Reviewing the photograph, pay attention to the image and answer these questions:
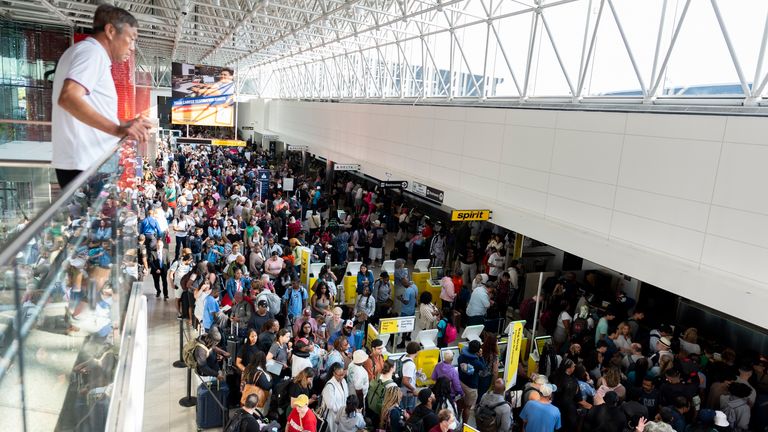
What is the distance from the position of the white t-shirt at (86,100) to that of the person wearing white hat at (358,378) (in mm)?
4727

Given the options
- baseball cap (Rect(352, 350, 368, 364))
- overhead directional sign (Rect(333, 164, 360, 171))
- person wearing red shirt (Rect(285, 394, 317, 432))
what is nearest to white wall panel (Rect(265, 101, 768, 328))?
overhead directional sign (Rect(333, 164, 360, 171))

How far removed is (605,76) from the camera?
37.6ft

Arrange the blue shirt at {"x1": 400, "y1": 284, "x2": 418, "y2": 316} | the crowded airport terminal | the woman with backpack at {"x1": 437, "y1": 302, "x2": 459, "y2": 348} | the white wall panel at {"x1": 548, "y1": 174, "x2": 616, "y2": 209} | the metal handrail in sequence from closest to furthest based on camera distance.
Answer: the metal handrail < the crowded airport terminal < the woman with backpack at {"x1": 437, "y1": 302, "x2": 459, "y2": 348} < the white wall panel at {"x1": 548, "y1": 174, "x2": 616, "y2": 209} < the blue shirt at {"x1": 400, "y1": 284, "x2": 418, "y2": 316}

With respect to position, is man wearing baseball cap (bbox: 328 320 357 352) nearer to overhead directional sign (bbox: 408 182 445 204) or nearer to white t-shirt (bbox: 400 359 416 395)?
white t-shirt (bbox: 400 359 416 395)

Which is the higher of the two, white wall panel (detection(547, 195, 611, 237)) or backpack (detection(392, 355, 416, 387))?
white wall panel (detection(547, 195, 611, 237))

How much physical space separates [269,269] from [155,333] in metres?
2.60

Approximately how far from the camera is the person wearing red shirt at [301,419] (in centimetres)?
578

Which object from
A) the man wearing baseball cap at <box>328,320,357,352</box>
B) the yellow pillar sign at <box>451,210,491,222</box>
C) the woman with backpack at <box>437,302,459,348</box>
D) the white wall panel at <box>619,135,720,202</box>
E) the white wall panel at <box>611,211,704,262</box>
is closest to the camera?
the man wearing baseball cap at <box>328,320,357,352</box>

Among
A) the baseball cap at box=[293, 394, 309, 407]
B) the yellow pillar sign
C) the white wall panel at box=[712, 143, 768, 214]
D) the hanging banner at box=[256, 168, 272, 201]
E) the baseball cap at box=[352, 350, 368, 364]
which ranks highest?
the white wall panel at box=[712, 143, 768, 214]

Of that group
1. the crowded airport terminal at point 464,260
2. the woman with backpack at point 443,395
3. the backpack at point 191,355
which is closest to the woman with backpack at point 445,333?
the crowded airport terminal at point 464,260

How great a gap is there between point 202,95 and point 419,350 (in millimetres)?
15126

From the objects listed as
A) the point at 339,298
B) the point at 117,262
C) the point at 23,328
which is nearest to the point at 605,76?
the point at 339,298

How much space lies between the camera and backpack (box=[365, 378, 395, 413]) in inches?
263

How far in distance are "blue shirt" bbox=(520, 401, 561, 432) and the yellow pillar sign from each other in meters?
6.39
